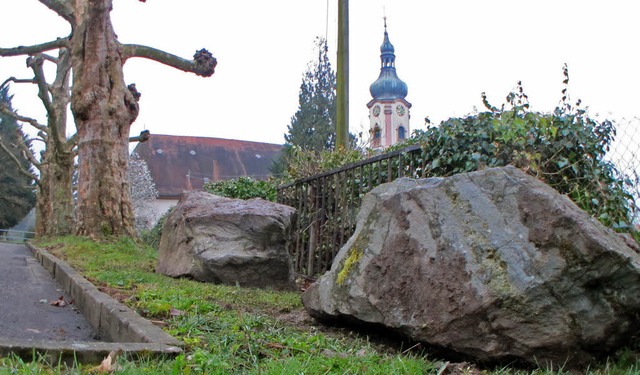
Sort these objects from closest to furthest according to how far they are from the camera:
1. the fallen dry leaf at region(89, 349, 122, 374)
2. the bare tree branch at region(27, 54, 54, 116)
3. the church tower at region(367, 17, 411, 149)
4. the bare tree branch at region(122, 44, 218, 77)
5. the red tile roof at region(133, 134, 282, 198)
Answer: the fallen dry leaf at region(89, 349, 122, 374)
the bare tree branch at region(122, 44, 218, 77)
the bare tree branch at region(27, 54, 54, 116)
the red tile roof at region(133, 134, 282, 198)
the church tower at region(367, 17, 411, 149)

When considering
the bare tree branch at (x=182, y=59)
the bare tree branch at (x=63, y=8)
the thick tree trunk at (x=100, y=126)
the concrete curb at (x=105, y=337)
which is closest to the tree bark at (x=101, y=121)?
the thick tree trunk at (x=100, y=126)

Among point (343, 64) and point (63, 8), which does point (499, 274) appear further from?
point (63, 8)

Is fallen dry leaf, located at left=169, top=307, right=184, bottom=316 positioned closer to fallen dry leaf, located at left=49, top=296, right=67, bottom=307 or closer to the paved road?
the paved road

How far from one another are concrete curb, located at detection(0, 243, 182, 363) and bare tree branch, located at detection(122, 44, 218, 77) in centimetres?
725

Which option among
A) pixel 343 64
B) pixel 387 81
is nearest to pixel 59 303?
pixel 343 64

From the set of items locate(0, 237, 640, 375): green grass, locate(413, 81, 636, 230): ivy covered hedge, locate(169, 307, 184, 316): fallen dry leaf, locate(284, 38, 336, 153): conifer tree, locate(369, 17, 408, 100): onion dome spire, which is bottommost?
locate(0, 237, 640, 375): green grass

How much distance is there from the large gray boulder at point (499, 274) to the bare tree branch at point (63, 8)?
11.4m

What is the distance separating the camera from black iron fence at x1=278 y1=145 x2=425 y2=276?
5.92 m

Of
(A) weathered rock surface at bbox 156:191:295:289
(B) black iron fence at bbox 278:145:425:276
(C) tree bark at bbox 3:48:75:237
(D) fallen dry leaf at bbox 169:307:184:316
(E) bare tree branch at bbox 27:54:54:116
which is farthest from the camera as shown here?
(C) tree bark at bbox 3:48:75:237

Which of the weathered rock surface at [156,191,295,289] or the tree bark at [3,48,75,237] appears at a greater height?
the tree bark at [3,48,75,237]

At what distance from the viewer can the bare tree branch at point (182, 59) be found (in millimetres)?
12242

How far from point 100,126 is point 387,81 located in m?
57.5

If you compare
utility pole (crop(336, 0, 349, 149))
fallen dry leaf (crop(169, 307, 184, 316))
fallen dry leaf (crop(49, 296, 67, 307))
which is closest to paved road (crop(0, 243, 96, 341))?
fallen dry leaf (crop(49, 296, 67, 307))

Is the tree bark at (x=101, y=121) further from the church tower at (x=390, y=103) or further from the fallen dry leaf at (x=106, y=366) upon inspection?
the church tower at (x=390, y=103)
